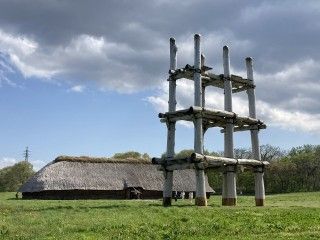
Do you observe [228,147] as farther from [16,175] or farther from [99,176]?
[16,175]

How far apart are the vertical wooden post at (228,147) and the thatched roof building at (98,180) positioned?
26.5m

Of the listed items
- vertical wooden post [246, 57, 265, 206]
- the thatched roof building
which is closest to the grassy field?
vertical wooden post [246, 57, 265, 206]

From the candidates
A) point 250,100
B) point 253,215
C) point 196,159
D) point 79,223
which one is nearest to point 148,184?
point 250,100

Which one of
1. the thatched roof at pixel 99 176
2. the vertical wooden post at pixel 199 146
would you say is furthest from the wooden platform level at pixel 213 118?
the thatched roof at pixel 99 176

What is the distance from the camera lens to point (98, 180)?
58.5m

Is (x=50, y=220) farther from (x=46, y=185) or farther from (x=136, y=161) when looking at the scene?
(x=136, y=161)

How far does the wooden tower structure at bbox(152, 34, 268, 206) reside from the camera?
101 ft

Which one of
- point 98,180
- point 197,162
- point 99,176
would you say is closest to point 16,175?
point 99,176

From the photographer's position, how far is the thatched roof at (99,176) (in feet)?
185

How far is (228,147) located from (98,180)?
28005mm

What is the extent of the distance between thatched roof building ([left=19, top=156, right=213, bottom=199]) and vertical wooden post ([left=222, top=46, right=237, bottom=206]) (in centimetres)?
2651

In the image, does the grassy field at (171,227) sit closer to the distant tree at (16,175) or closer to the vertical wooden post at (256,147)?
the vertical wooden post at (256,147)

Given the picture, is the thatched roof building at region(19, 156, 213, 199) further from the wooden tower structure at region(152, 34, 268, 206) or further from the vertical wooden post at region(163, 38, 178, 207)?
the wooden tower structure at region(152, 34, 268, 206)

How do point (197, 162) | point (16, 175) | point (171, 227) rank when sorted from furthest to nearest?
point (16, 175) < point (197, 162) < point (171, 227)
